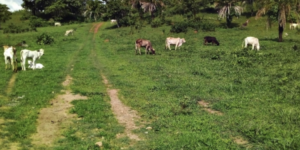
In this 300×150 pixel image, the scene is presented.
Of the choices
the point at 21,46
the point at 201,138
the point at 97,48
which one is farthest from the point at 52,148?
the point at 21,46

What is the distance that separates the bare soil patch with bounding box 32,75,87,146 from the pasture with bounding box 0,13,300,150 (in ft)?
0.39

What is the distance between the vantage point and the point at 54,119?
398 inches

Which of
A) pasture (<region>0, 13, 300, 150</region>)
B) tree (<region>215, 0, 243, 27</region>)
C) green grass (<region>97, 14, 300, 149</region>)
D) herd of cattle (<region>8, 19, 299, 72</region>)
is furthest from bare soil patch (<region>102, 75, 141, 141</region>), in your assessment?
tree (<region>215, 0, 243, 27</region>)

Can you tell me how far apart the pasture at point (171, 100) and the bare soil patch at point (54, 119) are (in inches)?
4.7

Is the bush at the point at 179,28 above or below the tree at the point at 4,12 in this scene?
below

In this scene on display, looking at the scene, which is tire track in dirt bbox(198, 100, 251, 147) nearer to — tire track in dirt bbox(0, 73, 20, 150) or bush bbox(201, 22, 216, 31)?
tire track in dirt bbox(0, 73, 20, 150)

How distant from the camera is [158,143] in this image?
7965 millimetres

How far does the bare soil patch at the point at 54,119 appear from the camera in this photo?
8.51m

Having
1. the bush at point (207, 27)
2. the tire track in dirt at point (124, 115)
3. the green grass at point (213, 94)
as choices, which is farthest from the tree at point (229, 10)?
the tire track in dirt at point (124, 115)

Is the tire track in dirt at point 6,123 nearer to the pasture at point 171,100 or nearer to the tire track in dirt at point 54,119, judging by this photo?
the pasture at point 171,100

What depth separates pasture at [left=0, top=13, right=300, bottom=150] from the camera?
8.16 m

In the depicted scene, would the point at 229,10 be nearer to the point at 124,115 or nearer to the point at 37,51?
the point at 37,51

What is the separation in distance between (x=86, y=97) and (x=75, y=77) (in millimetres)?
4447

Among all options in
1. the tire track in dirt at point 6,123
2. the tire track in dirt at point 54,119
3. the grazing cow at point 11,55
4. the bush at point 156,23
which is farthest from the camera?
the bush at point 156,23
